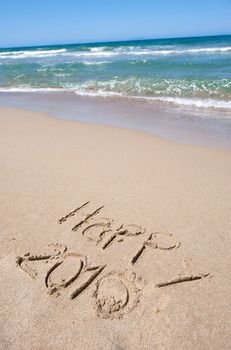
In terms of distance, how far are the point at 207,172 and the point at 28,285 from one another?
2.54 m

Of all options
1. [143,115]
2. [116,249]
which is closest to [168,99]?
[143,115]

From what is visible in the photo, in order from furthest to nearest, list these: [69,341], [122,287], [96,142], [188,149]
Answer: [96,142] < [188,149] < [122,287] < [69,341]

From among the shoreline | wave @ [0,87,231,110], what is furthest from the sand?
wave @ [0,87,231,110]

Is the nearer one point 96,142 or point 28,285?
point 28,285

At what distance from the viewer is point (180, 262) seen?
2438 mm

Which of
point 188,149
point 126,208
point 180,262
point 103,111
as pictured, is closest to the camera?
point 180,262

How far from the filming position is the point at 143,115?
6863mm

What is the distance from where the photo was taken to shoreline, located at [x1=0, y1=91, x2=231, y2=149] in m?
5.31

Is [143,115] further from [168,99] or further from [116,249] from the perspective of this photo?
[116,249]

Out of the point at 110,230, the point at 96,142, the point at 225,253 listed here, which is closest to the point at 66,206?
the point at 110,230

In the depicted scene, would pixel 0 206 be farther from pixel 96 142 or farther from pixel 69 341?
pixel 96 142

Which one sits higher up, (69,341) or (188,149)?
(188,149)

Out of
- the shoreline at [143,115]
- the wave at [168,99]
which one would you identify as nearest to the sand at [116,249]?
the shoreline at [143,115]

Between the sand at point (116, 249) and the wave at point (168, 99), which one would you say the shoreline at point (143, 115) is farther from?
the sand at point (116, 249)
